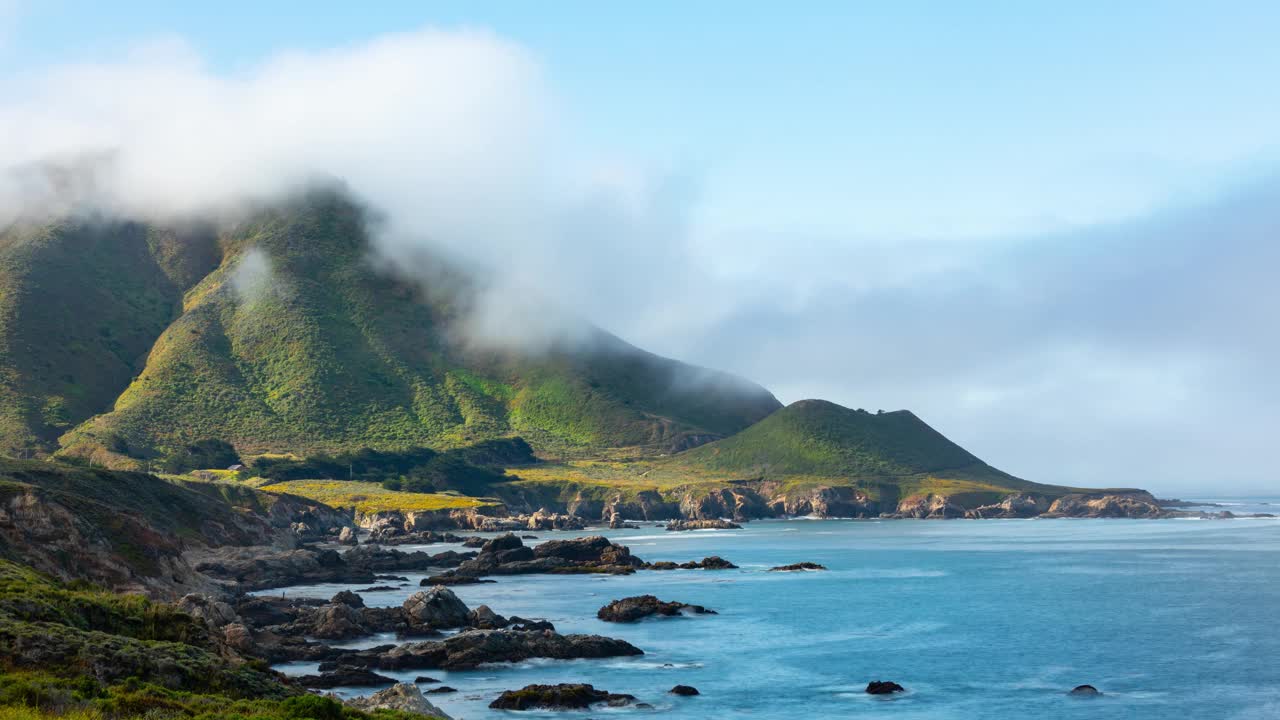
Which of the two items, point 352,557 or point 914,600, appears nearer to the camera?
point 914,600

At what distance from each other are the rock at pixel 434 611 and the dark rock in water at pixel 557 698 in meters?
21.6

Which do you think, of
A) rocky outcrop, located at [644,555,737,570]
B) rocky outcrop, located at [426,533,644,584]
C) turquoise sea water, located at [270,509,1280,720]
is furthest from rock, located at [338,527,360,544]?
rocky outcrop, located at [644,555,737,570]

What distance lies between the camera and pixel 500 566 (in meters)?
120

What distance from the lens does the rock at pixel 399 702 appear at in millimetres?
44000

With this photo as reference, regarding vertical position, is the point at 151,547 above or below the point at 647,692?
above

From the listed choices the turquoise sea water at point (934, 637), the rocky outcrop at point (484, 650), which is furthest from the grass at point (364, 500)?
the rocky outcrop at point (484, 650)

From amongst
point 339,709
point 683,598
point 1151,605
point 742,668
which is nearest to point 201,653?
point 339,709

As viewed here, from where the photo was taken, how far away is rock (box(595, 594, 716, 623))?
268ft

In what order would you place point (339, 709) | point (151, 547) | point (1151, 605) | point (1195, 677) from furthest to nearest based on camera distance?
point (1151, 605) < point (151, 547) < point (1195, 677) < point (339, 709)

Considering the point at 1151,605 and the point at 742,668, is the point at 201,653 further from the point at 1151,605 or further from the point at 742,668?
the point at 1151,605

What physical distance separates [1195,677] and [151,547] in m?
65.0

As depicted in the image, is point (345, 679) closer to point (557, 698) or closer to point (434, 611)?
point (557, 698)

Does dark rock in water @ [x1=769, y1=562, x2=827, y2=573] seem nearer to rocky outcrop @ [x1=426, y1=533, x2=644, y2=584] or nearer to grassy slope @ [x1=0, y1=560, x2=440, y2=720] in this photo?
rocky outcrop @ [x1=426, y1=533, x2=644, y2=584]

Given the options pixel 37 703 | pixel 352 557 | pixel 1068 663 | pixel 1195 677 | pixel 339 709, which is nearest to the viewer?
pixel 37 703
